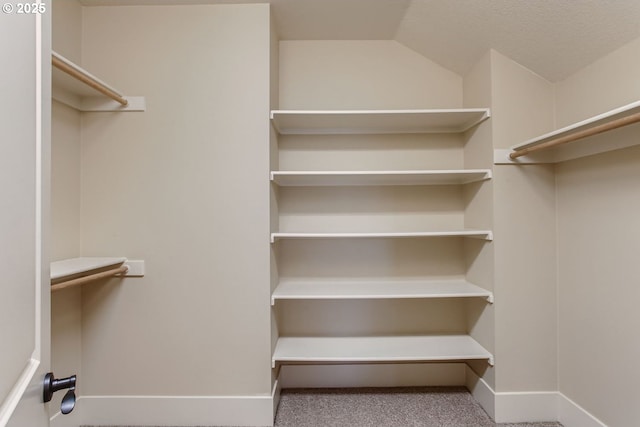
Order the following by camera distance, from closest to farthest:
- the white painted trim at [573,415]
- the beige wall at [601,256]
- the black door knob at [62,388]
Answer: the black door knob at [62,388] → the beige wall at [601,256] → the white painted trim at [573,415]

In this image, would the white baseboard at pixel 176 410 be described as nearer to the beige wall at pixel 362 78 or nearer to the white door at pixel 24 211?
the white door at pixel 24 211

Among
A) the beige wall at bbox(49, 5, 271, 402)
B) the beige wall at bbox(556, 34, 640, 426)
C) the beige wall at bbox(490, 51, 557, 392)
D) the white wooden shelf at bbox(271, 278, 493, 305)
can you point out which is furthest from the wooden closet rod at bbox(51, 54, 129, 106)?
the beige wall at bbox(556, 34, 640, 426)

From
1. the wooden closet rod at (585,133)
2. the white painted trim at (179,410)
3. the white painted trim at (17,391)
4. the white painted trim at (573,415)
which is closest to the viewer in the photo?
the white painted trim at (17,391)

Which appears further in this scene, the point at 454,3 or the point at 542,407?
the point at 542,407

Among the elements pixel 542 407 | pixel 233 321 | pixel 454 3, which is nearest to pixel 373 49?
pixel 454 3

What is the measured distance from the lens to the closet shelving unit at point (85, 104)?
1.39m

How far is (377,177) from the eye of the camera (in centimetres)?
198

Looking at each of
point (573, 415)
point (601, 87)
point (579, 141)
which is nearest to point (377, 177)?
point (579, 141)

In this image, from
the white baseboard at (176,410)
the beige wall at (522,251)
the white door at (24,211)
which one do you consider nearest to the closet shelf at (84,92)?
the white door at (24,211)

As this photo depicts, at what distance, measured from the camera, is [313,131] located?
7.15ft

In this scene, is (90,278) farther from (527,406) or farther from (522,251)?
(527,406)

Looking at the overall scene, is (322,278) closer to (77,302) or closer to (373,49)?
(77,302)

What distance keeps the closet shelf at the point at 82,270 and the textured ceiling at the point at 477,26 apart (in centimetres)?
143

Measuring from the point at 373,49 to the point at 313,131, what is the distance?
2.33 ft
